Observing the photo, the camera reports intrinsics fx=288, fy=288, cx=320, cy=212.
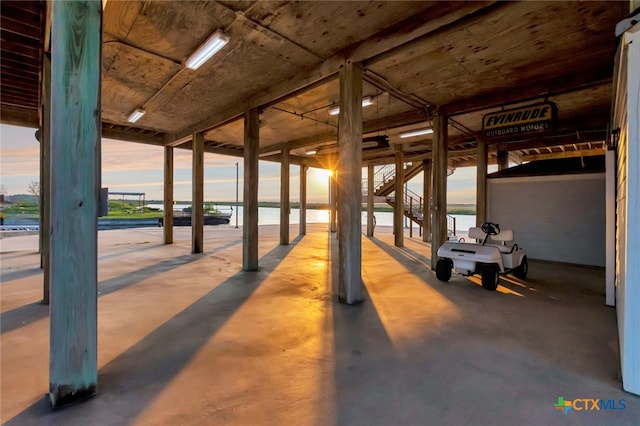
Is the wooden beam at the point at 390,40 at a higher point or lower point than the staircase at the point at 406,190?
higher

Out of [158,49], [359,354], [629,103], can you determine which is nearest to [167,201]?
[158,49]

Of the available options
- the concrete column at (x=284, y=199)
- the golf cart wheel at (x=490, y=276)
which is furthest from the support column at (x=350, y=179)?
the concrete column at (x=284, y=199)

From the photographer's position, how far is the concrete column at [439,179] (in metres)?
6.15

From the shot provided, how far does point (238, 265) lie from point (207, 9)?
15.7 ft

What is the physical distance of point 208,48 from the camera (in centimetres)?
364

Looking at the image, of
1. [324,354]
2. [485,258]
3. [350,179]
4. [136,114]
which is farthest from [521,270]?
[136,114]

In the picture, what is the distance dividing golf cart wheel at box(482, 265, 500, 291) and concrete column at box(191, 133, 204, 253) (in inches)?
270

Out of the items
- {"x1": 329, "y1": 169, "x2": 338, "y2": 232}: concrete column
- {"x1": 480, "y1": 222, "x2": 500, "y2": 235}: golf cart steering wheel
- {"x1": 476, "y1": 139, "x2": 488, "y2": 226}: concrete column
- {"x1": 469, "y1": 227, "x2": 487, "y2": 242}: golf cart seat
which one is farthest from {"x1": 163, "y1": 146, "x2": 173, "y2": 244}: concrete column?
{"x1": 476, "y1": 139, "x2": 488, "y2": 226}: concrete column

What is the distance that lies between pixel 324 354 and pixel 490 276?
3.37 m

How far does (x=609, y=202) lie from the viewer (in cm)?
394

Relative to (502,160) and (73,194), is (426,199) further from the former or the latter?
(73,194)

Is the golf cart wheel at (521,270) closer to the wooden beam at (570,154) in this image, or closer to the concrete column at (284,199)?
the wooden beam at (570,154)

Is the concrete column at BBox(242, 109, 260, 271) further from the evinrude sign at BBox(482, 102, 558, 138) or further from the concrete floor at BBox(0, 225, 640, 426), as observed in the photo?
the evinrude sign at BBox(482, 102, 558, 138)

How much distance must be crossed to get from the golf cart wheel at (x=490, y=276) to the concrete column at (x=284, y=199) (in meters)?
6.53
